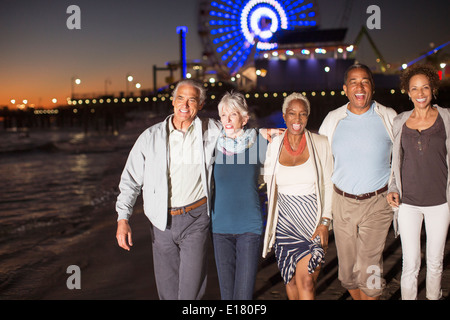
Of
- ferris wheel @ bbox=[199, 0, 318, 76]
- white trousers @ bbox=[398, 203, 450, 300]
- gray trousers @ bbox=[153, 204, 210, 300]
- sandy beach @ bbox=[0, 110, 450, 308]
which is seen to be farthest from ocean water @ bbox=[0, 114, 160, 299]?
ferris wheel @ bbox=[199, 0, 318, 76]

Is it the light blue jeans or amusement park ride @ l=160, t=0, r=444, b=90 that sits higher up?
amusement park ride @ l=160, t=0, r=444, b=90

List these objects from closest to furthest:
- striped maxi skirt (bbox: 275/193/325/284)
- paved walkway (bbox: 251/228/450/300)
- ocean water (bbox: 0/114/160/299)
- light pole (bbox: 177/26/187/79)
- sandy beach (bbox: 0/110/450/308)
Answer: striped maxi skirt (bbox: 275/193/325/284) → paved walkway (bbox: 251/228/450/300) → sandy beach (bbox: 0/110/450/308) → ocean water (bbox: 0/114/160/299) → light pole (bbox: 177/26/187/79)

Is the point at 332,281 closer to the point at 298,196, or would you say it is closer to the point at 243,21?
the point at 298,196

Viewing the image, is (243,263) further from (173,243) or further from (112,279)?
(112,279)

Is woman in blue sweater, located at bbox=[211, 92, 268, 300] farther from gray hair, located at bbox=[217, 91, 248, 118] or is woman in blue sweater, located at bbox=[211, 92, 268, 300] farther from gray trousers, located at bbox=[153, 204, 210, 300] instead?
gray trousers, located at bbox=[153, 204, 210, 300]

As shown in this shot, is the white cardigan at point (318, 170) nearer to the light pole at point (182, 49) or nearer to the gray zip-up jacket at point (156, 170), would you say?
the gray zip-up jacket at point (156, 170)

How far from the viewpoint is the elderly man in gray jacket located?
3.12 m

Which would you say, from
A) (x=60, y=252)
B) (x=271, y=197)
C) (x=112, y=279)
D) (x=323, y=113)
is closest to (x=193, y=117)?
(x=271, y=197)

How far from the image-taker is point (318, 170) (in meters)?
3.22

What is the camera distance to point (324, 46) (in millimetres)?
49812

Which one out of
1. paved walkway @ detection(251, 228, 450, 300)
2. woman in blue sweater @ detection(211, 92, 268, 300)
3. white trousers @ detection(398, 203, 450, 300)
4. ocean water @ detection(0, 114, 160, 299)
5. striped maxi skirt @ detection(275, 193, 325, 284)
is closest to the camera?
woman in blue sweater @ detection(211, 92, 268, 300)

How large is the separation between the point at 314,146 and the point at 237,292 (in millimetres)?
1243

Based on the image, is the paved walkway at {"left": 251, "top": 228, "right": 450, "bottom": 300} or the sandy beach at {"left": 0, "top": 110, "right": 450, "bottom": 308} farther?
the sandy beach at {"left": 0, "top": 110, "right": 450, "bottom": 308}

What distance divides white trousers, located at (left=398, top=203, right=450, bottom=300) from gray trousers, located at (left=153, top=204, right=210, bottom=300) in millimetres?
1569
